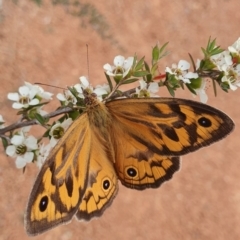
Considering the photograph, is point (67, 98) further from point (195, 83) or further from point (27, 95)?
point (195, 83)

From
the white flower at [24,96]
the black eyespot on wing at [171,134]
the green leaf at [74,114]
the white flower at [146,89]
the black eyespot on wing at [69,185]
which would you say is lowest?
the black eyespot on wing at [69,185]

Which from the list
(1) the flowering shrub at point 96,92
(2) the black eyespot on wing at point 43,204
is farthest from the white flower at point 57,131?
(2) the black eyespot on wing at point 43,204

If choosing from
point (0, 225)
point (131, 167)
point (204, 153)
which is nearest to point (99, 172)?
point (131, 167)

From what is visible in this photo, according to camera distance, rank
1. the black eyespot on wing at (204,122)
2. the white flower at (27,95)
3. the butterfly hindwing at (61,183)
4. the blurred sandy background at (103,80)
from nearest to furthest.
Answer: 1. the butterfly hindwing at (61,183)
2. the black eyespot on wing at (204,122)
3. the white flower at (27,95)
4. the blurred sandy background at (103,80)

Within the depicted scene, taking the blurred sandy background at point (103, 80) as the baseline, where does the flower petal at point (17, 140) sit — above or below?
below

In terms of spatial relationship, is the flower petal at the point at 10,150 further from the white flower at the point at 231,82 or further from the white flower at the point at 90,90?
the white flower at the point at 231,82

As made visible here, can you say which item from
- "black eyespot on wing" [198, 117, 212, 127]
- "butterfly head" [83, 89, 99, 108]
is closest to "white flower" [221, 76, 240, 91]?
"black eyespot on wing" [198, 117, 212, 127]
